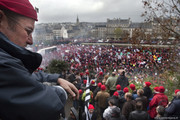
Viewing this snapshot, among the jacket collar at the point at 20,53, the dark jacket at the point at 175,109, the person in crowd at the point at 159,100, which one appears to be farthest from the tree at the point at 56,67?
the jacket collar at the point at 20,53

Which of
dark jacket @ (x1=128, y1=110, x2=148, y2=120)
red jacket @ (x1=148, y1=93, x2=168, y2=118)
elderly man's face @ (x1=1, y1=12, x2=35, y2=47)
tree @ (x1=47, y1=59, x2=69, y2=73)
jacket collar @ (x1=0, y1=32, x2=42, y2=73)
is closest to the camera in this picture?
jacket collar @ (x1=0, y1=32, x2=42, y2=73)

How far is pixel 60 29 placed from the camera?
370 feet

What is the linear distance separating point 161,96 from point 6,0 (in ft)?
16.6

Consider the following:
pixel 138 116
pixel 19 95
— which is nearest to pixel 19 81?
pixel 19 95

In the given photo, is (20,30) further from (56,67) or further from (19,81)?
(56,67)

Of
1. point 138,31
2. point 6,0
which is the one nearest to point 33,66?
point 6,0

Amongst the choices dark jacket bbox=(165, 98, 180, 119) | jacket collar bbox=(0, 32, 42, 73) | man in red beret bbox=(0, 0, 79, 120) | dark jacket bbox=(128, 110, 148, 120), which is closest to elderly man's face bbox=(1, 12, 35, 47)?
man in red beret bbox=(0, 0, 79, 120)

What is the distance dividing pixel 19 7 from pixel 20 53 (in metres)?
0.32

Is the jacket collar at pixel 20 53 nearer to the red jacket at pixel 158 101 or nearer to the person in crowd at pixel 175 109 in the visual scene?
the person in crowd at pixel 175 109

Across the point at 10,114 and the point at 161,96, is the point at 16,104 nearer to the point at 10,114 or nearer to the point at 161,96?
the point at 10,114

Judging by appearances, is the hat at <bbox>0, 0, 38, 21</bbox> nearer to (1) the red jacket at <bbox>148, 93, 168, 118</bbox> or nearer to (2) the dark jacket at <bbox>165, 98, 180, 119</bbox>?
(2) the dark jacket at <bbox>165, 98, 180, 119</bbox>

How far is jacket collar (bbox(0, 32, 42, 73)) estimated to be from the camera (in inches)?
31.5

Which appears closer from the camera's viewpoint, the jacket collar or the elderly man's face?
the jacket collar

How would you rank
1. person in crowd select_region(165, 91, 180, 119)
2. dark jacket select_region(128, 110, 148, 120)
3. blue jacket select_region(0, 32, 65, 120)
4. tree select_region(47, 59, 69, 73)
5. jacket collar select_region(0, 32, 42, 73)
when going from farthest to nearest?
tree select_region(47, 59, 69, 73) → dark jacket select_region(128, 110, 148, 120) → person in crowd select_region(165, 91, 180, 119) → jacket collar select_region(0, 32, 42, 73) → blue jacket select_region(0, 32, 65, 120)
